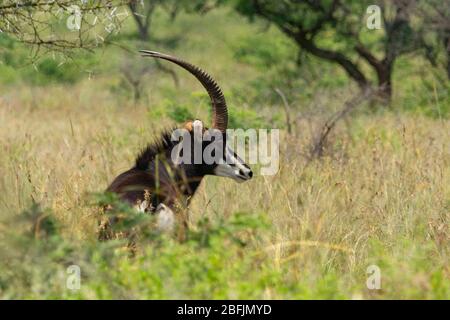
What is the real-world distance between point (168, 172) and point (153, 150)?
51cm

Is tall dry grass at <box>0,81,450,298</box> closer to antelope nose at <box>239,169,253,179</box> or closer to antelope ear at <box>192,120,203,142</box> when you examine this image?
antelope nose at <box>239,169,253,179</box>

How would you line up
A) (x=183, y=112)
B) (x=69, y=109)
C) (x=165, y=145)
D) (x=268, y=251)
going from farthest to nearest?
(x=69, y=109), (x=183, y=112), (x=165, y=145), (x=268, y=251)

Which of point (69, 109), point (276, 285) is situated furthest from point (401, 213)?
point (69, 109)

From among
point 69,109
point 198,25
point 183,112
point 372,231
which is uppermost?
point 198,25

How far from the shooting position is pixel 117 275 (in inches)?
199

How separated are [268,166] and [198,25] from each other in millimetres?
29404

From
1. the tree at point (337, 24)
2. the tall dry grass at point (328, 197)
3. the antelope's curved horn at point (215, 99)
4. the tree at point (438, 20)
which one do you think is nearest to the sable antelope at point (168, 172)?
the antelope's curved horn at point (215, 99)

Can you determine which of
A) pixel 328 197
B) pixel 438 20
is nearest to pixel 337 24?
pixel 438 20

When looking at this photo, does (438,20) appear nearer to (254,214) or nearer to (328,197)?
(328,197)

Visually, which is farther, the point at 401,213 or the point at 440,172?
the point at 440,172

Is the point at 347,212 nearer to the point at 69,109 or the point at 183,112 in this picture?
the point at 183,112

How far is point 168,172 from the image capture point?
21.9 ft

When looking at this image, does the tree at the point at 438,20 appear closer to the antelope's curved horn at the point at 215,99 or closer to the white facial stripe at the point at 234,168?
the antelope's curved horn at the point at 215,99
